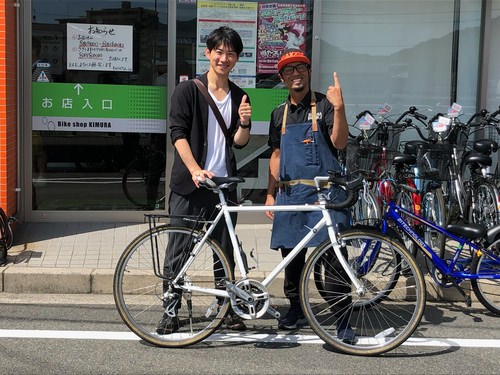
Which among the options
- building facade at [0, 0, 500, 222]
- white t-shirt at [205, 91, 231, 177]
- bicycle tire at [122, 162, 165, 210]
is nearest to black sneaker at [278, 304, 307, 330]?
white t-shirt at [205, 91, 231, 177]

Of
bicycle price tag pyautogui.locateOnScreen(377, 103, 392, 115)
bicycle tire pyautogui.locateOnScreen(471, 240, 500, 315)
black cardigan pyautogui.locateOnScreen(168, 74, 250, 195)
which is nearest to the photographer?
black cardigan pyautogui.locateOnScreen(168, 74, 250, 195)

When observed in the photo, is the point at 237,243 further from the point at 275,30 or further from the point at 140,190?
the point at 275,30

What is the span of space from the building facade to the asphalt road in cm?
→ 249

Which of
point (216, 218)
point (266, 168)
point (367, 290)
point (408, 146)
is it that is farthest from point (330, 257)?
point (266, 168)

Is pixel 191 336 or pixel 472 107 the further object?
pixel 472 107

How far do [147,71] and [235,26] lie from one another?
1.17m

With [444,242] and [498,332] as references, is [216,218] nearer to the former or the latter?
[444,242]

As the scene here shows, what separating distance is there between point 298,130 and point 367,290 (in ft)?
3.88

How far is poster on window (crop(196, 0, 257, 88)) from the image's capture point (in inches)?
274

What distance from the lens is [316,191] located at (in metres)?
Answer: 4.06

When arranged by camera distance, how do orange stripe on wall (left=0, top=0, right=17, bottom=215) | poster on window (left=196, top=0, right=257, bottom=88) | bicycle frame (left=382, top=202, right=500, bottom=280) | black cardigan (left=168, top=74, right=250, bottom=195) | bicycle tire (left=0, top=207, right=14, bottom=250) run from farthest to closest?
poster on window (left=196, top=0, right=257, bottom=88)
orange stripe on wall (left=0, top=0, right=17, bottom=215)
bicycle tire (left=0, top=207, right=14, bottom=250)
bicycle frame (left=382, top=202, right=500, bottom=280)
black cardigan (left=168, top=74, right=250, bottom=195)

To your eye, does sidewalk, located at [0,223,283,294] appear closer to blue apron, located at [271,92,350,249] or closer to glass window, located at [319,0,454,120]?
blue apron, located at [271,92,350,249]

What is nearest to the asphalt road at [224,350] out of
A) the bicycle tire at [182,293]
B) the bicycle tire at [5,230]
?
the bicycle tire at [182,293]

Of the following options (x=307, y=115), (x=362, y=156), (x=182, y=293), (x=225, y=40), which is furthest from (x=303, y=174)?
(x=362, y=156)
